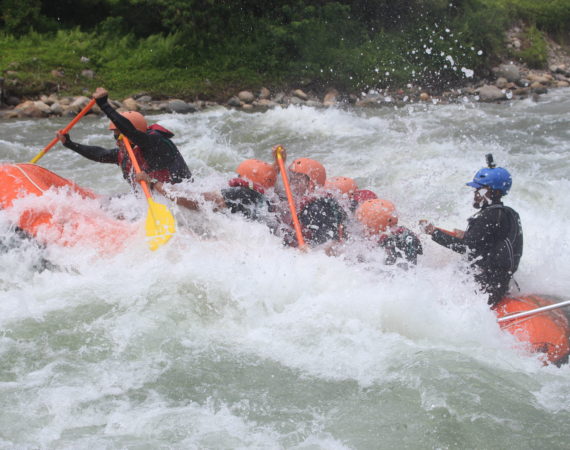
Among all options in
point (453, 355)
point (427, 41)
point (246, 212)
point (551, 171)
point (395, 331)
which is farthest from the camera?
point (427, 41)

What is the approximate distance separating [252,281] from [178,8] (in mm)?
12238

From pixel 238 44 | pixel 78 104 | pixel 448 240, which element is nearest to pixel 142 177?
pixel 448 240

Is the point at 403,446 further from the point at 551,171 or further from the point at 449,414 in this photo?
the point at 551,171

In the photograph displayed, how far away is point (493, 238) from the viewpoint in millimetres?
4770

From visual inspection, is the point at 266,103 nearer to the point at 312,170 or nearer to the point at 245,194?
the point at 312,170

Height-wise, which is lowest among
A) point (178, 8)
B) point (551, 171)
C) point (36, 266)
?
point (551, 171)

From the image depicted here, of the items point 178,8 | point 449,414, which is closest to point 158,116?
point 178,8

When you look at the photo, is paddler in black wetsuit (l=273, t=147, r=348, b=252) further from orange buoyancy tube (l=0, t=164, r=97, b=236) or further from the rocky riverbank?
the rocky riverbank

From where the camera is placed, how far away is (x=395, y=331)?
15.5ft

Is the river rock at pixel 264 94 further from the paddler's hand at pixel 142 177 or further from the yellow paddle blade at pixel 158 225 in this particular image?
the yellow paddle blade at pixel 158 225

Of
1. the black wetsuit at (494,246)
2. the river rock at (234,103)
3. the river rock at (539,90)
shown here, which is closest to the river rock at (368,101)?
the river rock at (234,103)

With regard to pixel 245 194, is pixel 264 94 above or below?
below

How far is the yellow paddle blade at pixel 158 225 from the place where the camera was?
18.0 feet

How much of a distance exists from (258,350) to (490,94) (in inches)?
521
